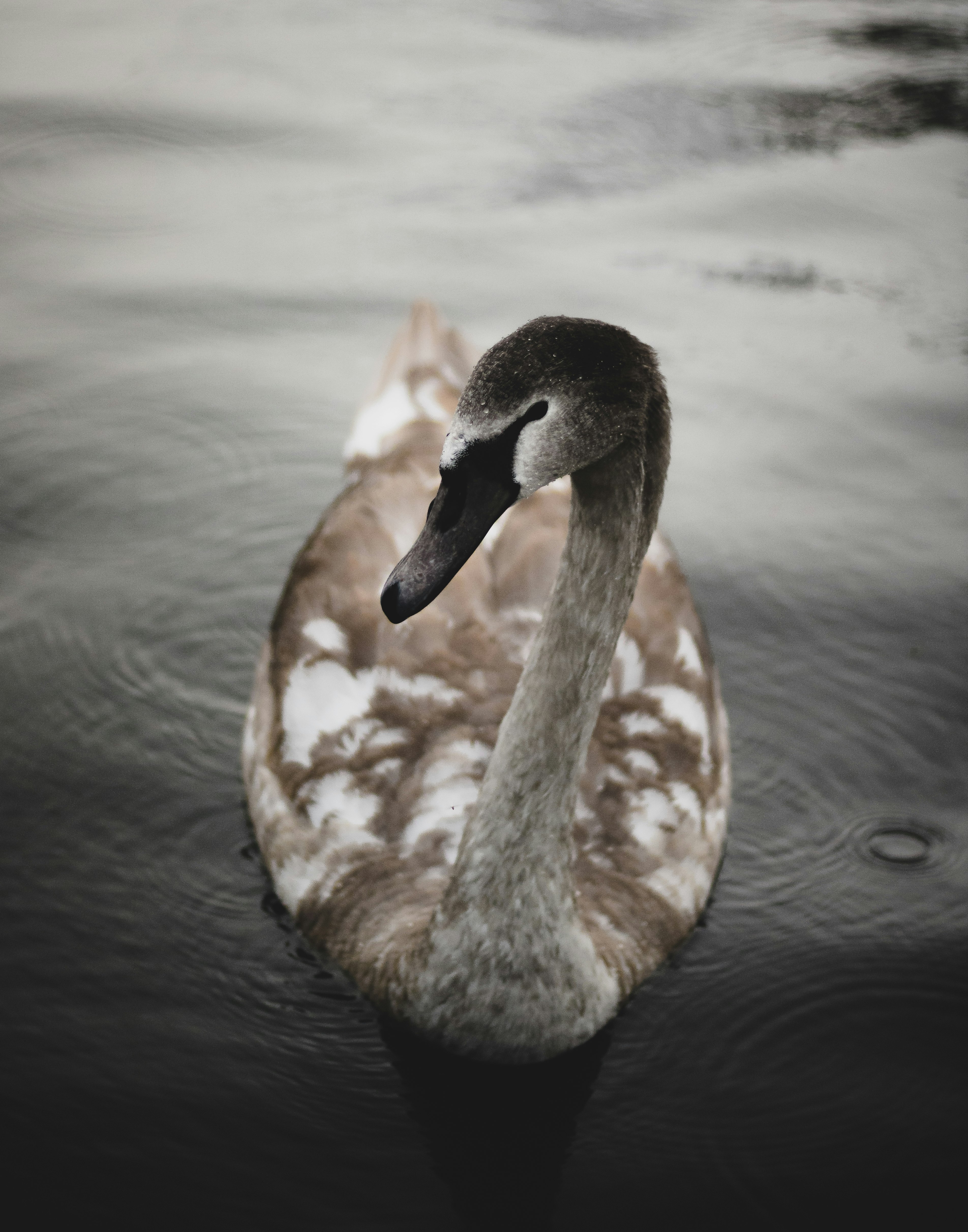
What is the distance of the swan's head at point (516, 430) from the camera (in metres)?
3.13

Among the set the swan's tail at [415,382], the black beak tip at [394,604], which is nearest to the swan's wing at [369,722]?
the swan's tail at [415,382]

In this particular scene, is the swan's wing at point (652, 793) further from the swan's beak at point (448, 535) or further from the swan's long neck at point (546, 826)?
the swan's beak at point (448, 535)

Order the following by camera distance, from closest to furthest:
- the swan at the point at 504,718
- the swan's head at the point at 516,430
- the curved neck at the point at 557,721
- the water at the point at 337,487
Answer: the swan's head at the point at 516,430, the swan at the point at 504,718, the curved neck at the point at 557,721, the water at the point at 337,487

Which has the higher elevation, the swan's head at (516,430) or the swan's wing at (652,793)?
the swan's head at (516,430)

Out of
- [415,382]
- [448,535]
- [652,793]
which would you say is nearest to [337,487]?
[415,382]

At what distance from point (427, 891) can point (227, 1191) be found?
39.8 inches

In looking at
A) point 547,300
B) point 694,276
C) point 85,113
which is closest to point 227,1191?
point 547,300

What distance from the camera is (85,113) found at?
984 centimetres

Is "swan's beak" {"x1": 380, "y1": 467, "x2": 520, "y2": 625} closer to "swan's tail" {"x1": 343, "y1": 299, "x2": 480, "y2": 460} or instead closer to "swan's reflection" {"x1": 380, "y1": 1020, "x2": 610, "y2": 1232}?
"swan's reflection" {"x1": 380, "y1": 1020, "x2": 610, "y2": 1232}

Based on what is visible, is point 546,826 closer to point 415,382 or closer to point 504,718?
point 504,718

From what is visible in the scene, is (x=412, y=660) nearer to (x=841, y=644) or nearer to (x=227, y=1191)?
(x=227, y=1191)

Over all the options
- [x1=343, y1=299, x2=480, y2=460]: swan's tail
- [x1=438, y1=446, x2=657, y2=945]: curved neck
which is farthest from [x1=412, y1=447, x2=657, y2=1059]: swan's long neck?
[x1=343, y1=299, x2=480, y2=460]: swan's tail

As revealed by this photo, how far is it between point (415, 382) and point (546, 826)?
9.24ft

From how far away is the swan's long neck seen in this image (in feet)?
11.8
